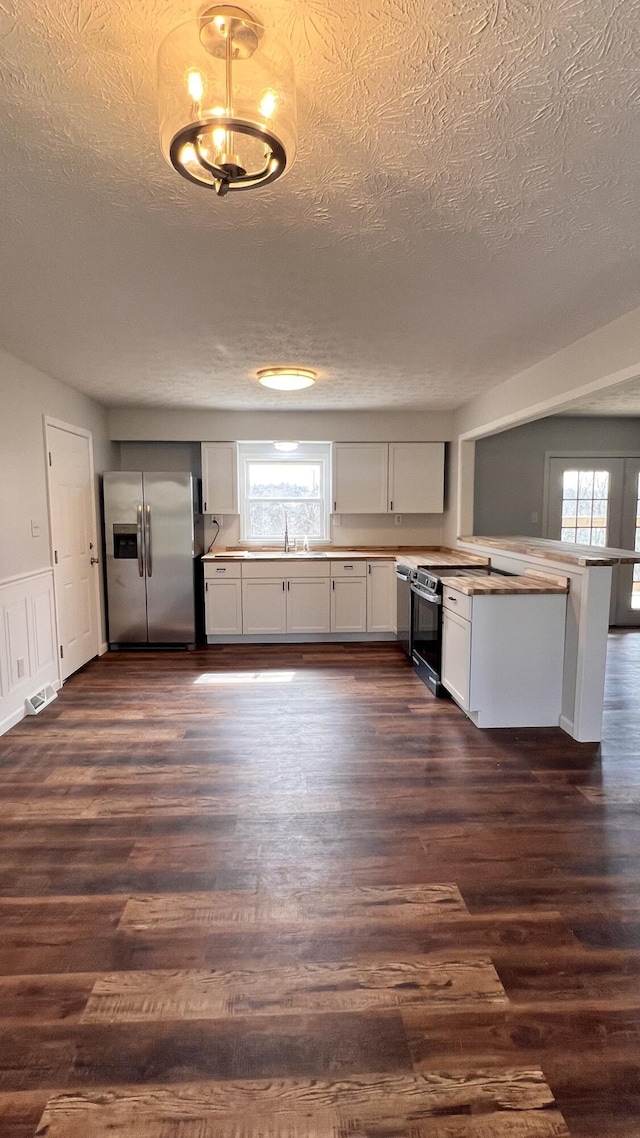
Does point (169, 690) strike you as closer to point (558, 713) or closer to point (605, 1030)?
point (558, 713)

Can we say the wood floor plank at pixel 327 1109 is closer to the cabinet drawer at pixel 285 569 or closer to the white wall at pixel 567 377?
the white wall at pixel 567 377

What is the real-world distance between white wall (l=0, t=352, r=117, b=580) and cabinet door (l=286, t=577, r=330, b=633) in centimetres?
227

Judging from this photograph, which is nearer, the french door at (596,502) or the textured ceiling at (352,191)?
the textured ceiling at (352,191)

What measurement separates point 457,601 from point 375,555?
1970 millimetres

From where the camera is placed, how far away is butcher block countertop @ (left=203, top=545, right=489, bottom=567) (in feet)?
15.2

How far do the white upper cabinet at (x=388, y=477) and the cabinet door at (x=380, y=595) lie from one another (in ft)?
2.18

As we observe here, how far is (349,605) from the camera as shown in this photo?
5352 millimetres

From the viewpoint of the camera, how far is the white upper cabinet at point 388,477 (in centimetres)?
551


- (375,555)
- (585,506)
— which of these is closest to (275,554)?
(375,555)

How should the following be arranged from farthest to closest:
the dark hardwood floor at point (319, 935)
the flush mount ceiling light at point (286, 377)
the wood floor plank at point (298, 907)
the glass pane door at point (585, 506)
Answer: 1. the glass pane door at point (585, 506)
2. the flush mount ceiling light at point (286, 377)
3. the wood floor plank at point (298, 907)
4. the dark hardwood floor at point (319, 935)

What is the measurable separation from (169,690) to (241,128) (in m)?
3.53

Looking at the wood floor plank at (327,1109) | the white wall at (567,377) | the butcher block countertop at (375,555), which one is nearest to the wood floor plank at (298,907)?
the wood floor plank at (327,1109)

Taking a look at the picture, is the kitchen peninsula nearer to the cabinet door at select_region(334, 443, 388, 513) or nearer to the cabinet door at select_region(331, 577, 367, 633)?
the cabinet door at select_region(331, 577, 367, 633)

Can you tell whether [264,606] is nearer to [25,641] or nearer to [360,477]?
[360,477]
